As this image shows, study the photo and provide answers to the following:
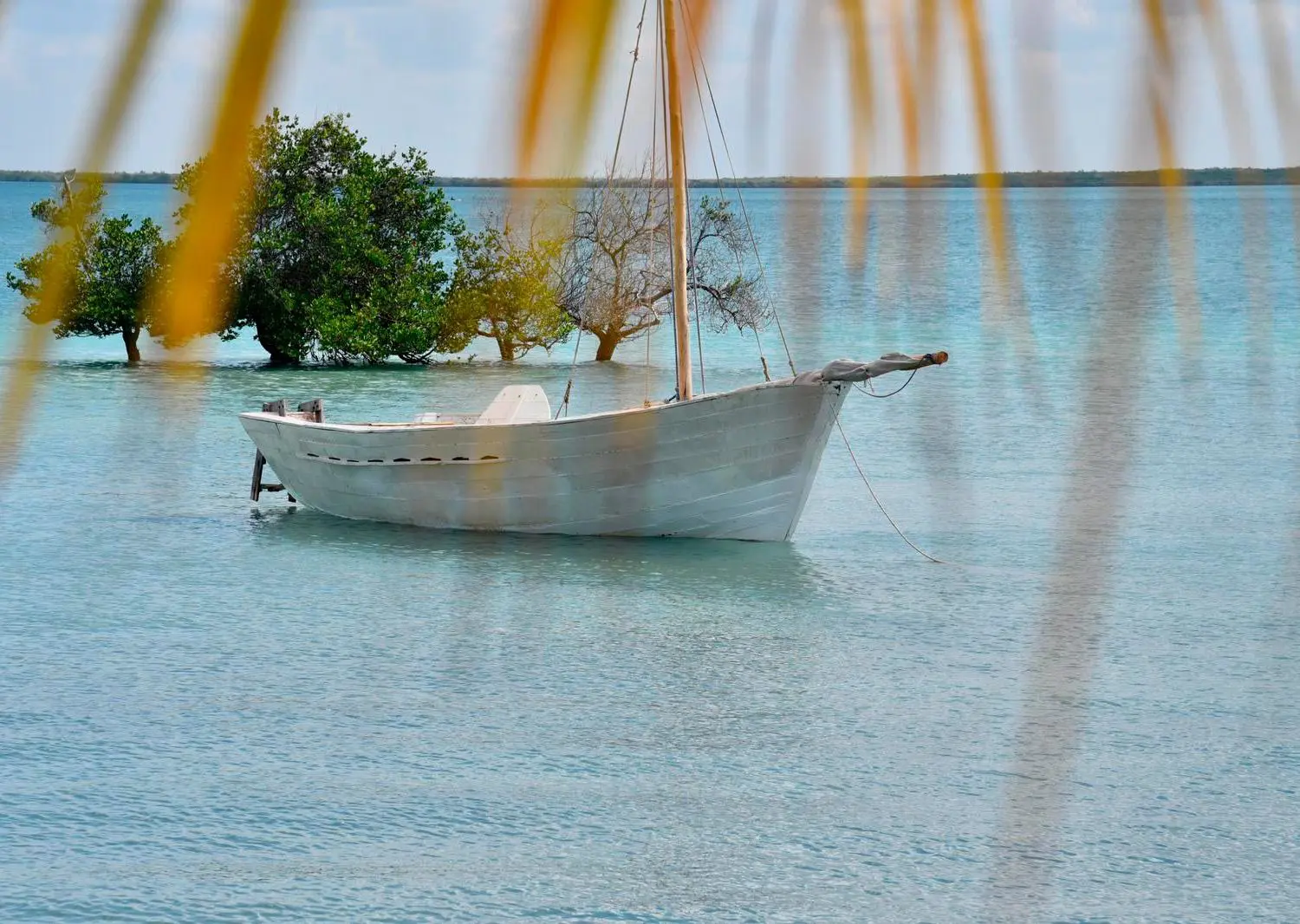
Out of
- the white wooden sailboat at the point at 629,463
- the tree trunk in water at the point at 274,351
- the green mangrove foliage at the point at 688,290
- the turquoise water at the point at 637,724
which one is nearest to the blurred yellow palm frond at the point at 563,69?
the turquoise water at the point at 637,724

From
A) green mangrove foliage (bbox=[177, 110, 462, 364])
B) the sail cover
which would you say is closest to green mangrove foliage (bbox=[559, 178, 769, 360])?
green mangrove foliage (bbox=[177, 110, 462, 364])

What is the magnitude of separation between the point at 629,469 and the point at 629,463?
0.28ft

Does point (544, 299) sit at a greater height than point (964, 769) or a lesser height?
greater

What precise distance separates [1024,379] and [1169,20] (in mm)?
598

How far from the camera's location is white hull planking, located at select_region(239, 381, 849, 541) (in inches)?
764

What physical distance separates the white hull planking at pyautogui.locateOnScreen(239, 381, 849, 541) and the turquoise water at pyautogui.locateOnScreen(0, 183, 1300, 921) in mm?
389

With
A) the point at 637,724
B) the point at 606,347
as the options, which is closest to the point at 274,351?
the point at 606,347

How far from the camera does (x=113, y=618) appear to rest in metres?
16.7

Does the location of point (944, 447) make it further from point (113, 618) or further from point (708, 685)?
point (113, 618)

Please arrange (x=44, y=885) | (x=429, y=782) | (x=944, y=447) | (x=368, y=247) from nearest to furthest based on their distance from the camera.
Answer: (x=944, y=447)
(x=44, y=885)
(x=429, y=782)
(x=368, y=247)

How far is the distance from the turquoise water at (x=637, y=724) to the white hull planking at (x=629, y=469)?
15.3 inches

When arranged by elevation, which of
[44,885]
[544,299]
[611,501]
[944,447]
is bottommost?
[44,885]

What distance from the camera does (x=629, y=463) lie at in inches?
784

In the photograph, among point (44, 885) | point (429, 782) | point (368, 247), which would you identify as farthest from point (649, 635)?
point (368, 247)
